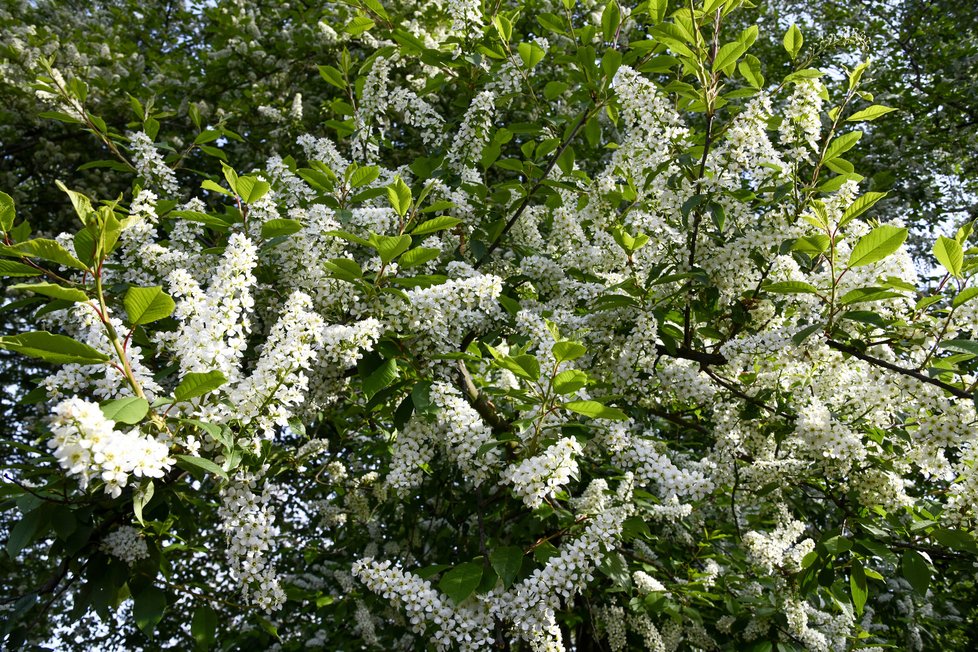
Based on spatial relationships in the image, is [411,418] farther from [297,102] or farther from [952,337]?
[297,102]

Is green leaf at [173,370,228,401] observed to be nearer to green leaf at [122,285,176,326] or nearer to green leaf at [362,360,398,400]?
green leaf at [122,285,176,326]

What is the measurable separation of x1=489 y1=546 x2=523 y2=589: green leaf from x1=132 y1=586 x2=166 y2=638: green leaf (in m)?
1.29

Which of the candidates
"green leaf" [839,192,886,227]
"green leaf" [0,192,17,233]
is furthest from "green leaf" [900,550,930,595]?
"green leaf" [0,192,17,233]

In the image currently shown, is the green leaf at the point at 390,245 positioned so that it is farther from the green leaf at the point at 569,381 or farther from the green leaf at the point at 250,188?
the green leaf at the point at 569,381

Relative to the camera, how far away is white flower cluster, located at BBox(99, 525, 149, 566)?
2592 mm

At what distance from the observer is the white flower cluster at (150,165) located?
346 cm

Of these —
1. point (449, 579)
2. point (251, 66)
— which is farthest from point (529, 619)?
point (251, 66)

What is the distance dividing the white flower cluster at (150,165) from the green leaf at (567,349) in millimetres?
2301

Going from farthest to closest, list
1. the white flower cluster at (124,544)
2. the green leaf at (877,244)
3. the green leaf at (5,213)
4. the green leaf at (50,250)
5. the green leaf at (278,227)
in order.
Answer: the green leaf at (278,227), the white flower cluster at (124,544), the green leaf at (877,244), the green leaf at (5,213), the green leaf at (50,250)

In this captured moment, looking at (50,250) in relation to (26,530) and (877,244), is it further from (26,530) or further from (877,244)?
(877,244)

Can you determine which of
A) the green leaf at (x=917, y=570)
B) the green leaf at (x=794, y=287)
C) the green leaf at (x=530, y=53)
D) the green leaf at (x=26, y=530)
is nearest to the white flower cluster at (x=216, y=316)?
the green leaf at (x=26, y=530)

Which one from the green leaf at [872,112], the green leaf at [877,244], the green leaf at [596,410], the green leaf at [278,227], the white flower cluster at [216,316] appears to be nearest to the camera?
the white flower cluster at [216,316]

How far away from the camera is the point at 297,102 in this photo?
593 cm

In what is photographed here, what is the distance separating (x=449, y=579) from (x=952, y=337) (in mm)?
2138
